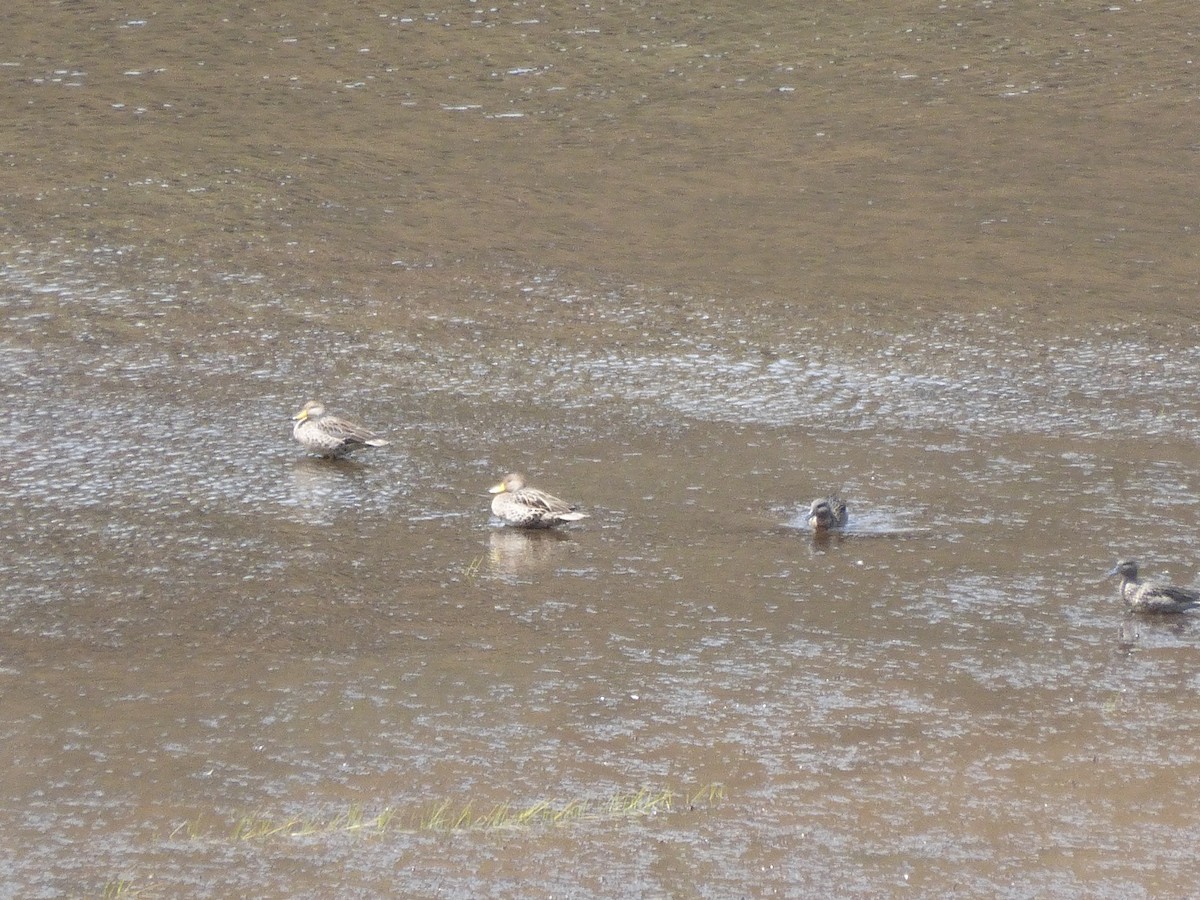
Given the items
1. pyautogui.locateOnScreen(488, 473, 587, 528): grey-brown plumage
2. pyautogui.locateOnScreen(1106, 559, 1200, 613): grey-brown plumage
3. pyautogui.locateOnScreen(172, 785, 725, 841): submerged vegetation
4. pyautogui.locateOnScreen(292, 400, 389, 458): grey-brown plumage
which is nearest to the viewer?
pyautogui.locateOnScreen(172, 785, 725, 841): submerged vegetation

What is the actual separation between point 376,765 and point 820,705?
5.81ft

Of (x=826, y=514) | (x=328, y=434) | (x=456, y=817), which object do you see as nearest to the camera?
(x=456, y=817)

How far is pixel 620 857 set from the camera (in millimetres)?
5547

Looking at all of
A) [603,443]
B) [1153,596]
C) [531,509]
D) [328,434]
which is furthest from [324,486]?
[1153,596]

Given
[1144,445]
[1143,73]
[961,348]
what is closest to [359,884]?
[1144,445]

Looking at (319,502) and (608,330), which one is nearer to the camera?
(319,502)

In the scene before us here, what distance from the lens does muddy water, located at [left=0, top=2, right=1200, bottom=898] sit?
594 centimetres

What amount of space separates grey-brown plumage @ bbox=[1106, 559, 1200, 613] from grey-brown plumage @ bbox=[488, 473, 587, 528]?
8.84ft

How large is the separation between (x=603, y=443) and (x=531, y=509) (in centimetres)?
153

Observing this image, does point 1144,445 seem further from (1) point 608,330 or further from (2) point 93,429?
(2) point 93,429

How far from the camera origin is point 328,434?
942cm

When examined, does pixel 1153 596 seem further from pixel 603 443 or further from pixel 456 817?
pixel 603 443

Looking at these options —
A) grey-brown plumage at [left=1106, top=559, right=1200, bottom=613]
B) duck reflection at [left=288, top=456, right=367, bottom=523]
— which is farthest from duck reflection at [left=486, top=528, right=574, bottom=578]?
grey-brown plumage at [left=1106, top=559, right=1200, bottom=613]

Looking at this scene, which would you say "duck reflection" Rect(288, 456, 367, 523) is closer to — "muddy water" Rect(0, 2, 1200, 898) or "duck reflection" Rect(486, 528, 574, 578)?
"muddy water" Rect(0, 2, 1200, 898)
